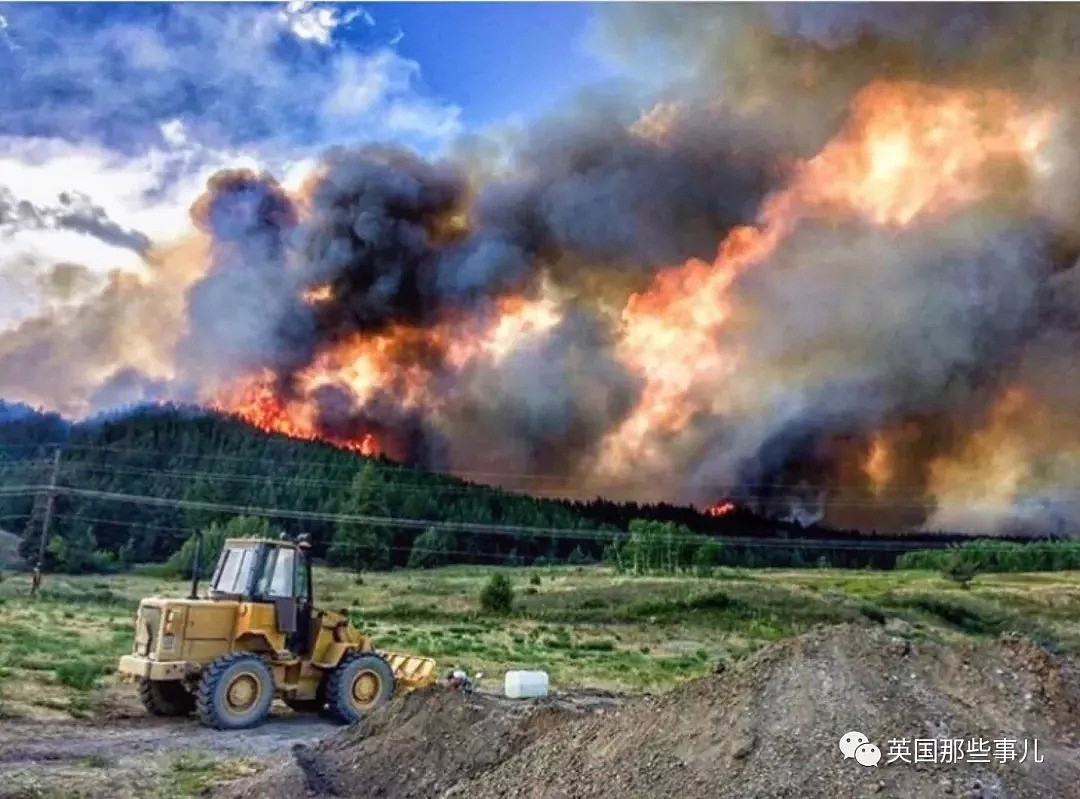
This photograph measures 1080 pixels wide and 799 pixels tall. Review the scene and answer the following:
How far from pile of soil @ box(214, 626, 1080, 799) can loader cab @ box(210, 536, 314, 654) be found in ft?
16.1

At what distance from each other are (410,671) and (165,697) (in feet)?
12.8

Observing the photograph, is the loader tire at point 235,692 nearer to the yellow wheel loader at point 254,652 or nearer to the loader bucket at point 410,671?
the yellow wheel loader at point 254,652

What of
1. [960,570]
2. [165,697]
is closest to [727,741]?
[165,697]

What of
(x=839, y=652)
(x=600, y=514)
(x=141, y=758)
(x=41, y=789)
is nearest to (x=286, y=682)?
(x=141, y=758)

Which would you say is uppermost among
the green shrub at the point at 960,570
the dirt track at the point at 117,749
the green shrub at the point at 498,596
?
the green shrub at the point at 960,570

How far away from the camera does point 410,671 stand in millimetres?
18188

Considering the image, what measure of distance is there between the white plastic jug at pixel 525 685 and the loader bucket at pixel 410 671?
2130 millimetres

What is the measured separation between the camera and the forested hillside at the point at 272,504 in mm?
51906

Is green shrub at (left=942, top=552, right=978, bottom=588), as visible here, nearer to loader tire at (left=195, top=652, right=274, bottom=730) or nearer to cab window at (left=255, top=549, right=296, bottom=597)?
cab window at (left=255, top=549, right=296, bottom=597)

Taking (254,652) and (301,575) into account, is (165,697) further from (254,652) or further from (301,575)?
(301,575)

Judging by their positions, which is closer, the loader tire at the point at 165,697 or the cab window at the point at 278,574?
the cab window at the point at 278,574

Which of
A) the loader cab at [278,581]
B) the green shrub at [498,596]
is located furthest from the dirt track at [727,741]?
the green shrub at [498,596]

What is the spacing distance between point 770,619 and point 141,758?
101 ft

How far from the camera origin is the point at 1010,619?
41.2 meters
